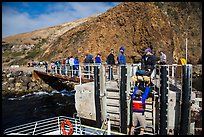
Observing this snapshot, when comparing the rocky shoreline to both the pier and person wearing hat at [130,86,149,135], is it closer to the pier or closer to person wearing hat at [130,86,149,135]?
the pier

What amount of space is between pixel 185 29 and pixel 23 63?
1865 inches

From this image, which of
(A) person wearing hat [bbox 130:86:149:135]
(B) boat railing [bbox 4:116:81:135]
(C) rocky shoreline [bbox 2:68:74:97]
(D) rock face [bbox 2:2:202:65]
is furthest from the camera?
(D) rock face [bbox 2:2:202:65]

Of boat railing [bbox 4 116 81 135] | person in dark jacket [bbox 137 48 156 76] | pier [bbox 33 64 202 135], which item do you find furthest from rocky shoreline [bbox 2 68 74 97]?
person in dark jacket [bbox 137 48 156 76]

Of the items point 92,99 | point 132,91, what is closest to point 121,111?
point 132,91

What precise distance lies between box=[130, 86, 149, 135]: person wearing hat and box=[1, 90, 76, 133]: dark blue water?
8.93 metres

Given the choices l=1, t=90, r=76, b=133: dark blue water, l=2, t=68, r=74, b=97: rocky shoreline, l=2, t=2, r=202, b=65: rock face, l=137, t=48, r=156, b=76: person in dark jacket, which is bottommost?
l=1, t=90, r=76, b=133: dark blue water

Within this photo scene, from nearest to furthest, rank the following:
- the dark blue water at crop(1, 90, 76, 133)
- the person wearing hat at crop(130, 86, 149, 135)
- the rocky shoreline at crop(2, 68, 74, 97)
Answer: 1. the person wearing hat at crop(130, 86, 149, 135)
2. the dark blue water at crop(1, 90, 76, 133)
3. the rocky shoreline at crop(2, 68, 74, 97)

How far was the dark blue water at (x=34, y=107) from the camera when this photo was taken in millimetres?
17916

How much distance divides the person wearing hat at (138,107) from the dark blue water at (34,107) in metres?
8.93

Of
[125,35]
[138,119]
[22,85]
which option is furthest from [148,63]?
[125,35]

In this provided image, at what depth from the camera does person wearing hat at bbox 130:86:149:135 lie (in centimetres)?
1104

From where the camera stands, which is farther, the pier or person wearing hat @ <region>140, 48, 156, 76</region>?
person wearing hat @ <region>140, 48, 156, 76</region>

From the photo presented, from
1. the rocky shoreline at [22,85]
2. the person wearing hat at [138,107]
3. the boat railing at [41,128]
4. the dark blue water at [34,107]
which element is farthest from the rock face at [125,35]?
the person wearing hat at [138,107]

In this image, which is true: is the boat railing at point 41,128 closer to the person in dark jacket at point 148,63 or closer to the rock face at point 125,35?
the person in dark jacket at point 148,63
